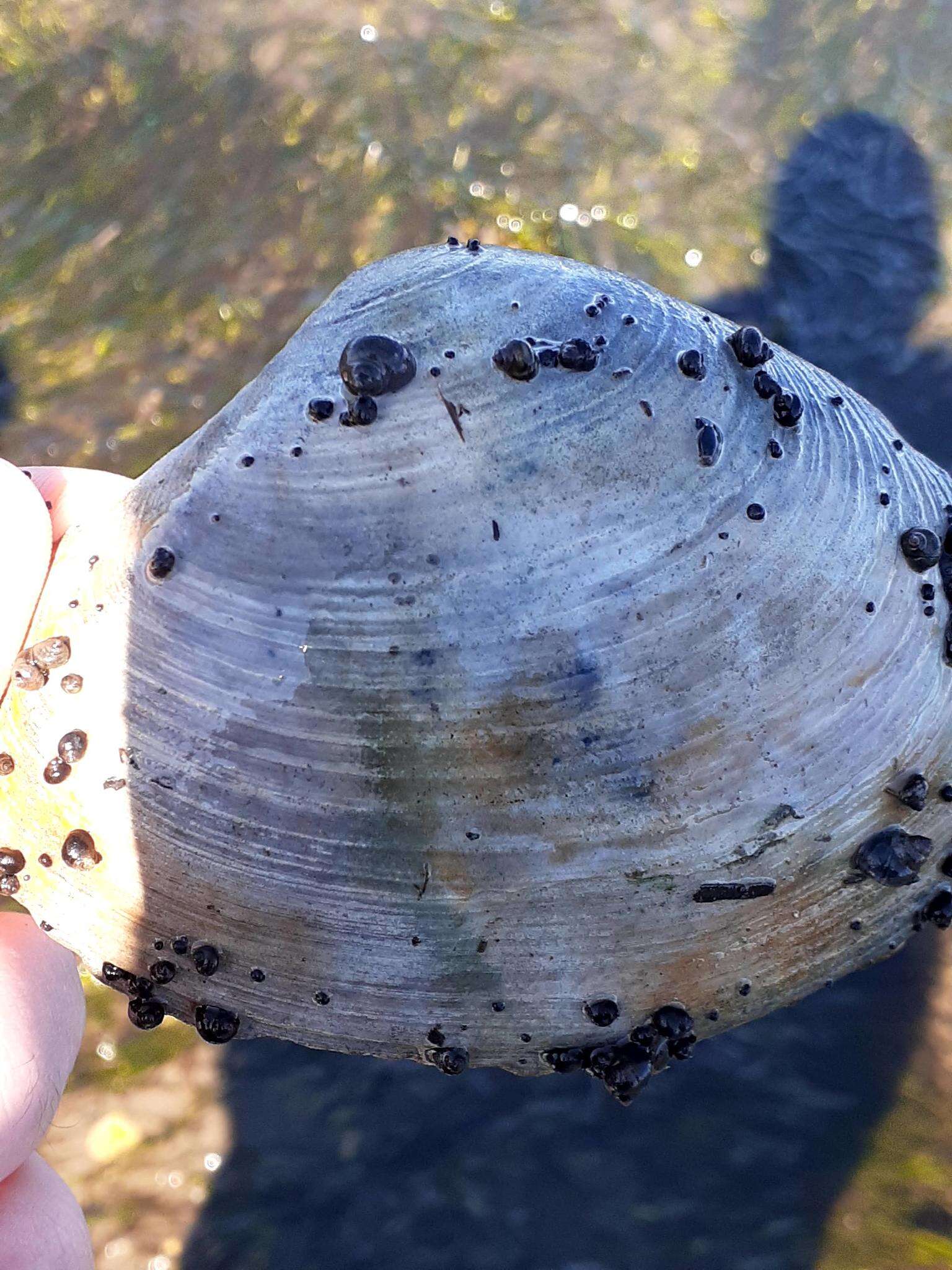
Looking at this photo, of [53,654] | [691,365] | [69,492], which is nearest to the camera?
[691,365]

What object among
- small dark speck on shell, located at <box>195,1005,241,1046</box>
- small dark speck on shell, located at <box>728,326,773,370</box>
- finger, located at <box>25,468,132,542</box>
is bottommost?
small dark speck on shell, located at <box>195,1005,241,1046</box>

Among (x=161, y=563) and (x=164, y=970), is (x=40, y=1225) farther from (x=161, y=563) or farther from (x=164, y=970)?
(x=161, y=563)

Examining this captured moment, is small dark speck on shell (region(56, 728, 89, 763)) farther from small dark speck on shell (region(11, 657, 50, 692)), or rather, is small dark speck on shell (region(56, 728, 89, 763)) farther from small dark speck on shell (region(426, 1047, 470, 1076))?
small dark speck on shell (region(426, 1047, 470, 1076))

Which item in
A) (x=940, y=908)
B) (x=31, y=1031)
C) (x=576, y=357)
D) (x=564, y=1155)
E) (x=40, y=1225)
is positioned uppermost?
(x=576, y=357)

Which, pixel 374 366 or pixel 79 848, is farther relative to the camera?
pixel 79 848

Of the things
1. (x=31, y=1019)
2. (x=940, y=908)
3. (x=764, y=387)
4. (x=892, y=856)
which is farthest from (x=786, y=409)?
(x=31, y=1019)

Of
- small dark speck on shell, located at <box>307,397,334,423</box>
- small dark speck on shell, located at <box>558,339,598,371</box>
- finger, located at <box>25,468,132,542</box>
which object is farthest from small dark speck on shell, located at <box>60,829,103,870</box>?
small dark speck on shell, located at <box>558,339,598,371</box>

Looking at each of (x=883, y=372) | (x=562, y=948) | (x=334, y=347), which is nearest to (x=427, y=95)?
(x=883, y=372)
